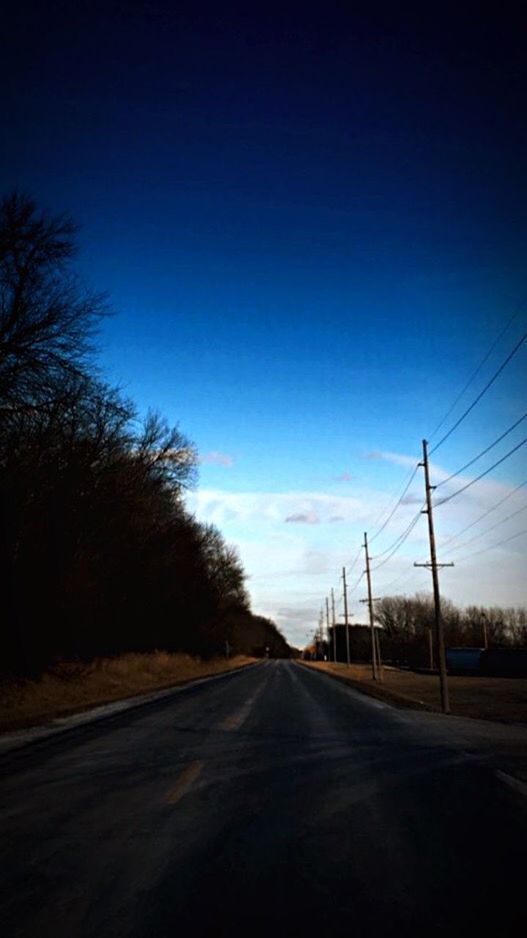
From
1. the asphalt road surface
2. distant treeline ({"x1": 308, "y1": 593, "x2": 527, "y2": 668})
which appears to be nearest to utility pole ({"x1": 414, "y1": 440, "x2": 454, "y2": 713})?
the asphalt road surface

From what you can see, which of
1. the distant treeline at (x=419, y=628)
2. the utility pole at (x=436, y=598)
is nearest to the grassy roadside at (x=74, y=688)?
the utility pole at (x=436, y=598)

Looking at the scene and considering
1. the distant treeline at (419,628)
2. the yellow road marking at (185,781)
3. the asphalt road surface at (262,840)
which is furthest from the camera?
the distant treeline at (419,628)

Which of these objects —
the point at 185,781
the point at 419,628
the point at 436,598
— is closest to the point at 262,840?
the point at 185,781

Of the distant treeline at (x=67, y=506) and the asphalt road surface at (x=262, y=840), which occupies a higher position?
the distant treeline at (x=67, y=506)

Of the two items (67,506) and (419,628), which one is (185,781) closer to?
(67,506)

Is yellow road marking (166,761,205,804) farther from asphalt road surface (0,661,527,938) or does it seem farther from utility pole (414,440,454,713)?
utility pole (414,440,454,713)

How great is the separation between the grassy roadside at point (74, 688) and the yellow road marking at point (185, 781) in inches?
301

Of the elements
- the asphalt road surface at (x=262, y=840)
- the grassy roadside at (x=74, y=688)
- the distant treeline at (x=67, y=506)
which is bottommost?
the asphalt road surface at (x=262, y=840)

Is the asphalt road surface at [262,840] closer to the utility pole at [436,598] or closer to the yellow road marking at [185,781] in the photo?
the yellow road marking at [185,781]

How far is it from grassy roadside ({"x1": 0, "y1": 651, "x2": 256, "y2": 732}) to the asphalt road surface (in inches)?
301

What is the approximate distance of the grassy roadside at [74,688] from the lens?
18.7 m

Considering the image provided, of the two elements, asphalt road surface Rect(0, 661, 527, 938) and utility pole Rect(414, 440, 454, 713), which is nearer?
asphalt road surface Rect(0, 661, 527, 938)

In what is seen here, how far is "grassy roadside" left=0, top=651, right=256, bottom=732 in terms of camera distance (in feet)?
61.4

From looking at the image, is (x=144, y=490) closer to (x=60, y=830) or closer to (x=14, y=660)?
(x=14, y=660)
